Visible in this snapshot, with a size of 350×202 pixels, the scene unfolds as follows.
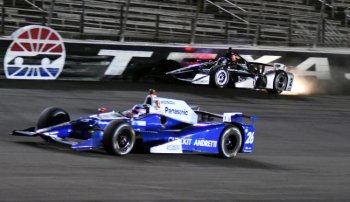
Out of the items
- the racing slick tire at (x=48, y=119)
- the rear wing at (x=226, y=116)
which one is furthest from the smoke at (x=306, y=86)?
the racing slick tire at (x=48, y=119)

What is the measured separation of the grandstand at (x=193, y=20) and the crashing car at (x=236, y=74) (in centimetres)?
142

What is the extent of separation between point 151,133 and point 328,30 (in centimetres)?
1479

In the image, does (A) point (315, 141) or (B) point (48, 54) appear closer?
(A) point (315, 141)

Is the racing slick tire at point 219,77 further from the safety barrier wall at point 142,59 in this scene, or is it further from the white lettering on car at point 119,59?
the white lettering on car at point 119,59

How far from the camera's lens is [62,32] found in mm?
18844

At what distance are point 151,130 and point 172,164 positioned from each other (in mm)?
815

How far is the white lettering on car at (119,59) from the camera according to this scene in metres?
19.0

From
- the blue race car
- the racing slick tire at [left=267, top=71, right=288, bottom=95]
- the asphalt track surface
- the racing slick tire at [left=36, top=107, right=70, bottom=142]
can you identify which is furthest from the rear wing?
the racing slick tire at [left=267, top=71, right=288, bottom=95]

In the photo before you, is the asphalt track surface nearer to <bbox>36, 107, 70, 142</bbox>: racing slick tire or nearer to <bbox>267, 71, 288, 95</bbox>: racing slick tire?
<bbox>36, 107, 70, 142</bbox>: racing slick tire

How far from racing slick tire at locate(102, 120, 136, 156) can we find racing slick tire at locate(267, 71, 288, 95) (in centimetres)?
1092

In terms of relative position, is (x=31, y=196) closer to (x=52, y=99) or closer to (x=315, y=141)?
(x=315, y=141)

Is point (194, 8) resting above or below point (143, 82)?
Result: above

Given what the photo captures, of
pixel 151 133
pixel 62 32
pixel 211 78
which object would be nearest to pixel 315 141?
pixel 151 133

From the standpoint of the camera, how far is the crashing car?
64.2 ft
